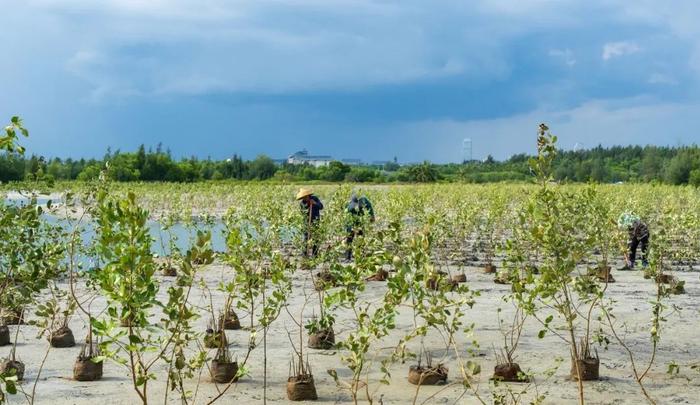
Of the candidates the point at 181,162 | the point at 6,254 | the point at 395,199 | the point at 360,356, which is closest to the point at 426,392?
the point at 360,356

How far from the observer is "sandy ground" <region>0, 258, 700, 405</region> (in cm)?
721

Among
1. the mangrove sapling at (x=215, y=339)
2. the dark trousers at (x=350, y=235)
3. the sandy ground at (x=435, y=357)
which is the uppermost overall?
the dark trousers at (x=350, y=235)

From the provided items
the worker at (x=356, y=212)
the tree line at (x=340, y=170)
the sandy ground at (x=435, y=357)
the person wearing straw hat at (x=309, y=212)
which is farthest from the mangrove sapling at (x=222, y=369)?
the tree line at (x=340, y=170)

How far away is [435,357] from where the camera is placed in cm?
877

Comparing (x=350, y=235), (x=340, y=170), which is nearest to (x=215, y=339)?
(x=350, y=235)

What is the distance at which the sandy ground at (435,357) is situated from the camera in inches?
284

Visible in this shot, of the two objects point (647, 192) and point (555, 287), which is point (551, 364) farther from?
point (647, 192)

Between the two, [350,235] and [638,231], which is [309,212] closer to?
[350,235]

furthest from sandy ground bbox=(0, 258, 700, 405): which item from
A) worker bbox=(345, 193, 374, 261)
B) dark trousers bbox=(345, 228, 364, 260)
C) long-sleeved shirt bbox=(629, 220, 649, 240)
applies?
long-sleeved shirt bbox=(629, 220, 649, 240)

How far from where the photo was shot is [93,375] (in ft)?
25.1

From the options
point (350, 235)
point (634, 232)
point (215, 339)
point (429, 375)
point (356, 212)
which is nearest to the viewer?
point (215, 339)

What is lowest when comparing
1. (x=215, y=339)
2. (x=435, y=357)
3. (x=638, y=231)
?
(x=435, y=357)

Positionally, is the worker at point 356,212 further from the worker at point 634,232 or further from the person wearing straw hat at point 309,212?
the worker at point 634,232

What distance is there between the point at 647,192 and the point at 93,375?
29.6 meters
